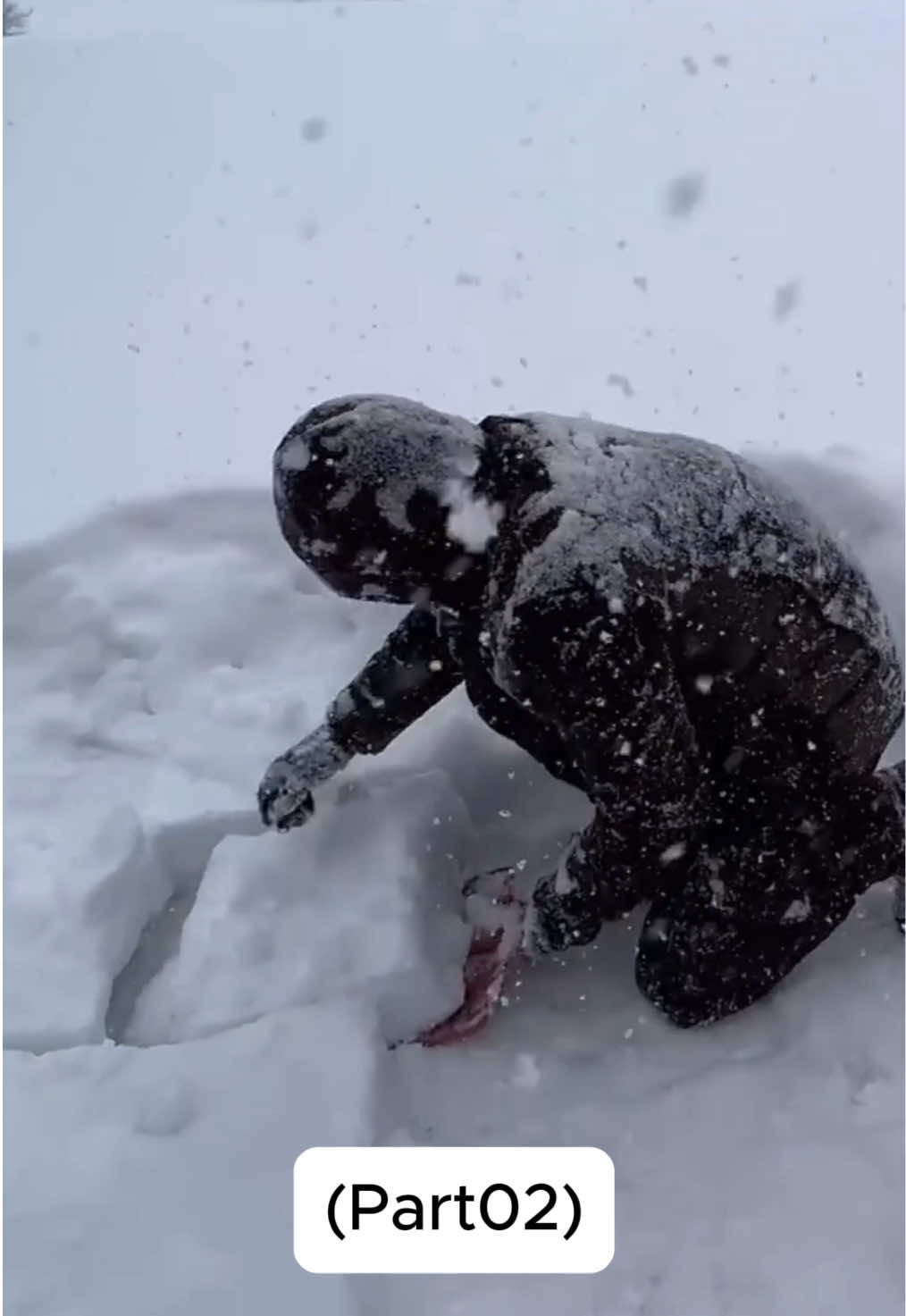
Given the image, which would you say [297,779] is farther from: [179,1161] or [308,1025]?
[179,1161]

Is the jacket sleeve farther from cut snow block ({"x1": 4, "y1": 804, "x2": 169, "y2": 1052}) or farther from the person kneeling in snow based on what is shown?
cut snow block ({"x1": 4, "y1": 804, "x2": 169, "y2": 1052})

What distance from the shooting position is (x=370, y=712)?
163cm

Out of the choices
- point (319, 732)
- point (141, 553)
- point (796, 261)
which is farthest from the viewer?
point (796, 261)

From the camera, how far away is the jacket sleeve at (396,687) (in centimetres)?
157

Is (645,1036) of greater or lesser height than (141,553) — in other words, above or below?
below

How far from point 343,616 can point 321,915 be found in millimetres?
680

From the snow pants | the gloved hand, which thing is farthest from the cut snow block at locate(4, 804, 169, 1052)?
the snow pants

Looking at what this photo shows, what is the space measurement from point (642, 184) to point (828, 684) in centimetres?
225

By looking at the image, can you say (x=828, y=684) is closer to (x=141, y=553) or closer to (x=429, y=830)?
(x=429, y=830)

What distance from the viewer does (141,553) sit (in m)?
2.25

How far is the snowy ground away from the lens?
1297 millimetres

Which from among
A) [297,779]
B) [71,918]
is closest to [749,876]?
[297,779]

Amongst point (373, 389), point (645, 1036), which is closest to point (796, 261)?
point (373, 389)

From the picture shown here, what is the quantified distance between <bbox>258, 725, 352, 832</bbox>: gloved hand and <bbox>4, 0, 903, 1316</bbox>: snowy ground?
0.16ft
